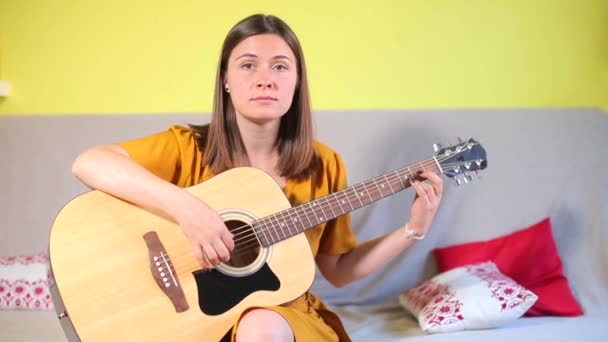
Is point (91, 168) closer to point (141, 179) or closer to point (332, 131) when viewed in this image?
point (141, 179)

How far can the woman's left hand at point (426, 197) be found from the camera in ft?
4.22

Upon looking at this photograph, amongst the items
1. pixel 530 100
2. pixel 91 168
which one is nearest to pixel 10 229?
pixel 91 168

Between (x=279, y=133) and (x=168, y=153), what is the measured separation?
26 cm

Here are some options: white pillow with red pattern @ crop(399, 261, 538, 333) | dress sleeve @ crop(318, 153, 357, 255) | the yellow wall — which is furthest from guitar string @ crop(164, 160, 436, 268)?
the yellow wall

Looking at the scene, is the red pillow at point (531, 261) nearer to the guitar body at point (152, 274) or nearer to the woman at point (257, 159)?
the woman at point (257, 159)

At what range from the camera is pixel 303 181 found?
1325 mm

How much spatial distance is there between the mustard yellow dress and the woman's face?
0.49 ft

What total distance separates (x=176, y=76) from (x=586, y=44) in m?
1.34

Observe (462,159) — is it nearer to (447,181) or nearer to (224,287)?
(447,181)

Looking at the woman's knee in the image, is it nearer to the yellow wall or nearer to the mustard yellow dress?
the mustard yellow dress

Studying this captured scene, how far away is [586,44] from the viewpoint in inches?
72.8

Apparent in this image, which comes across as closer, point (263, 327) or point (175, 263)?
point (263, 327)

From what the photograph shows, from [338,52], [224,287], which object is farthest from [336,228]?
[338,52]

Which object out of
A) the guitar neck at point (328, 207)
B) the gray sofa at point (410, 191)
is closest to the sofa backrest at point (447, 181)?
the gray sofa at point (410, 191)
